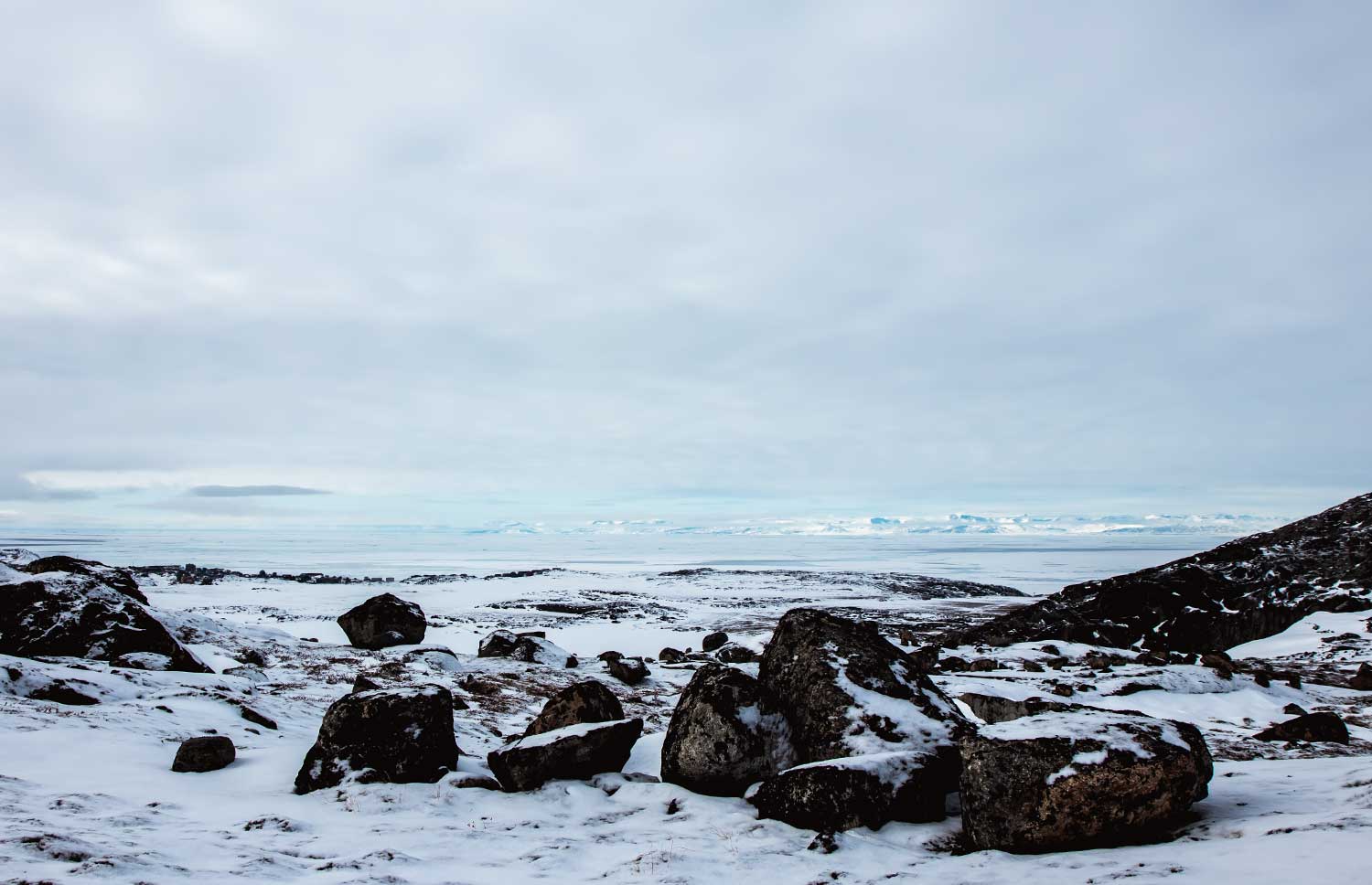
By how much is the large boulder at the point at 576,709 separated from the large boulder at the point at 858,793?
9.62ft

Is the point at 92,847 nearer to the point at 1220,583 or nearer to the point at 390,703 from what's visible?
the point at 390,703

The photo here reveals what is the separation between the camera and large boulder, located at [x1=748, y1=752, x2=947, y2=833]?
7.22 metres

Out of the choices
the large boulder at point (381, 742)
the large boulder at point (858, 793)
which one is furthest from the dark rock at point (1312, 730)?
the large boulder at point (381, 742)

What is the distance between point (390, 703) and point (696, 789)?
393cm

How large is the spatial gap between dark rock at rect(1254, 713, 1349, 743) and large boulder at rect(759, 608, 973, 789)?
6627 millimetres

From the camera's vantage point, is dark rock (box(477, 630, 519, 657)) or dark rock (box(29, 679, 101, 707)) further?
dark rock (box(477, 630, 519, 657))

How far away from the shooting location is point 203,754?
29.0 feet

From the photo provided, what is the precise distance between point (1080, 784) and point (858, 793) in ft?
6.76

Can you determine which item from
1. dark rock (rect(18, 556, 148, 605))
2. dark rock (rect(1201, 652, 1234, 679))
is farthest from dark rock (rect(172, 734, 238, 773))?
dark rock (rect(1201, 652, 1234, 679))

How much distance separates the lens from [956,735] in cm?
862

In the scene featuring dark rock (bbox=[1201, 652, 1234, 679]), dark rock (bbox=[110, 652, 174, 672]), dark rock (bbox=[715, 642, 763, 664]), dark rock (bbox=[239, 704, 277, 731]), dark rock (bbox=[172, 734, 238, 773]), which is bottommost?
dark rock (bbox=[715, 642, 763, 664])

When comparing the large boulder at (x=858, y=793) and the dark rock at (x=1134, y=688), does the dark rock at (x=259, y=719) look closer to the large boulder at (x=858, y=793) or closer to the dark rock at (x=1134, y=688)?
the large boulder at (x=858, y=793)

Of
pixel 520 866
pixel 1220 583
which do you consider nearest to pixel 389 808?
pixel 520 866

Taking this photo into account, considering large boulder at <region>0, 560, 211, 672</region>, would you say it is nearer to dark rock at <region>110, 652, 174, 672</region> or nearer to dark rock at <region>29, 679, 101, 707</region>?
dark rock at <region>110, 652, 174, 672</region>
